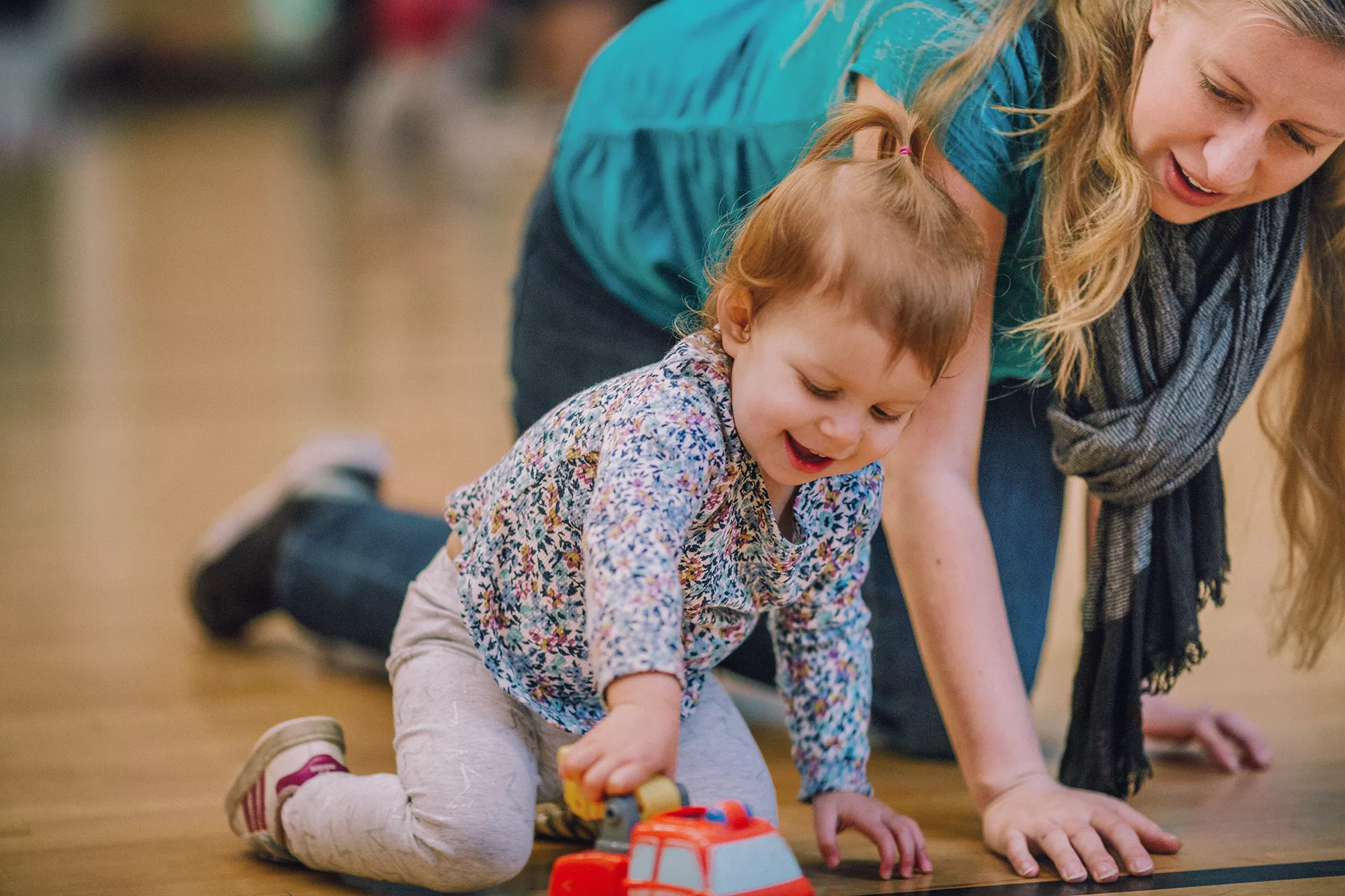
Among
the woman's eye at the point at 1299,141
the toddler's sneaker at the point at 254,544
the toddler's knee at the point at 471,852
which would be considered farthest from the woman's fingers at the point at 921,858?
the toddler's sneaker at the point at 254,544

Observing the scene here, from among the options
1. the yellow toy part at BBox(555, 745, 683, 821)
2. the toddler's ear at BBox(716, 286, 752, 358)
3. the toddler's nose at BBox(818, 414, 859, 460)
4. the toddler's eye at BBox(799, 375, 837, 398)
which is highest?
the toddler's ear at BBox(716, 286, 752, 358)

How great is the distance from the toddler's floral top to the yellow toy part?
0.17 feet

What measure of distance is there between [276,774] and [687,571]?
1.07 ft

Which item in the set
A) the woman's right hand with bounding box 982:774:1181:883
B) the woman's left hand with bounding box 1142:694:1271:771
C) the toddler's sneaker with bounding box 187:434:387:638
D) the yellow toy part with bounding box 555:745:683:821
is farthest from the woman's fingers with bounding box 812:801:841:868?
the toddler's sneaker with bounding box 187:434:387:638

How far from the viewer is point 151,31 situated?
853 cm

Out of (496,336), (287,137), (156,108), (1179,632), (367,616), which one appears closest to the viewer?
(1179,632)

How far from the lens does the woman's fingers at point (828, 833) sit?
38.9 inches

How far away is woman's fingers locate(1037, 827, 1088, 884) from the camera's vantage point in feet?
3.14

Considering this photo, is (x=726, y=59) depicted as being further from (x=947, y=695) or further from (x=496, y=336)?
(x=496, y=336)

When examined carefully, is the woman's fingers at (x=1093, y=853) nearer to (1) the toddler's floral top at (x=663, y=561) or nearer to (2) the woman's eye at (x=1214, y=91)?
(1) the toddler's floral top at (x=663, y=561)

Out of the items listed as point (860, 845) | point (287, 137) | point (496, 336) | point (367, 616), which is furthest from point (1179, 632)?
point (287, 137)

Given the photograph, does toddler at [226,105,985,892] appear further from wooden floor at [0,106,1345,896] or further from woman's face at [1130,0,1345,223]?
woman's face at [1130,0,1345,223]

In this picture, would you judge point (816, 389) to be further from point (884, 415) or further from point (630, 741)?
point (630, 741)

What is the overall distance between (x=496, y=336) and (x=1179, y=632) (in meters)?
2.18
